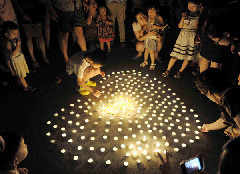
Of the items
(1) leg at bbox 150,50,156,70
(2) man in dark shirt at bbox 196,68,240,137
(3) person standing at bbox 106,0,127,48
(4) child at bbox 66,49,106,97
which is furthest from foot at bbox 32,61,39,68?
(2) man in dark shirt at bbox 196,68,240,137

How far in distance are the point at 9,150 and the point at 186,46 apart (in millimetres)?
3687

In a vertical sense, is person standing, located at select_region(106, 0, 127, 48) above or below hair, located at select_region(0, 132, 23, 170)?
above

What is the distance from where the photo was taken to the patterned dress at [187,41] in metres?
3.95

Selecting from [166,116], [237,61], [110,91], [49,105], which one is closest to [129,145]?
Result: [166,116]

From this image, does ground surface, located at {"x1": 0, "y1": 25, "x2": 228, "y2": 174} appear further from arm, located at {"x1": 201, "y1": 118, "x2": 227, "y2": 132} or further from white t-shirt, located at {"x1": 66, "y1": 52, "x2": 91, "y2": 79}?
white t-shirt, located at {"x1": 66, "y1": 52, "x2": 91, "y2": 79}

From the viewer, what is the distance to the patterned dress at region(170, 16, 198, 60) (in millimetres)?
3954

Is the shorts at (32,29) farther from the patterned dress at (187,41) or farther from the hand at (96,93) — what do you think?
the patterned dress at (187,41)

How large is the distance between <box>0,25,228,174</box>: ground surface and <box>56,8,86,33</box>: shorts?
107 cm

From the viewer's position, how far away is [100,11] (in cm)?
496

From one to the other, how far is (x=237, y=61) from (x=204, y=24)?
958 millimetres

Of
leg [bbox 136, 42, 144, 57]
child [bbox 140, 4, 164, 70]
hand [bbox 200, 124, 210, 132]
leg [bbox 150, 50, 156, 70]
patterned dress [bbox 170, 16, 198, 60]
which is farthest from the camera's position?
leg [bbox 136, 42, 144, 57]

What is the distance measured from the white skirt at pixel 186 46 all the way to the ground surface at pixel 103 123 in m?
0.62

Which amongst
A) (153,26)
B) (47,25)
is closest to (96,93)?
(153,26)

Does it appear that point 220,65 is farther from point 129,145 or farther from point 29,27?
point 29,27
